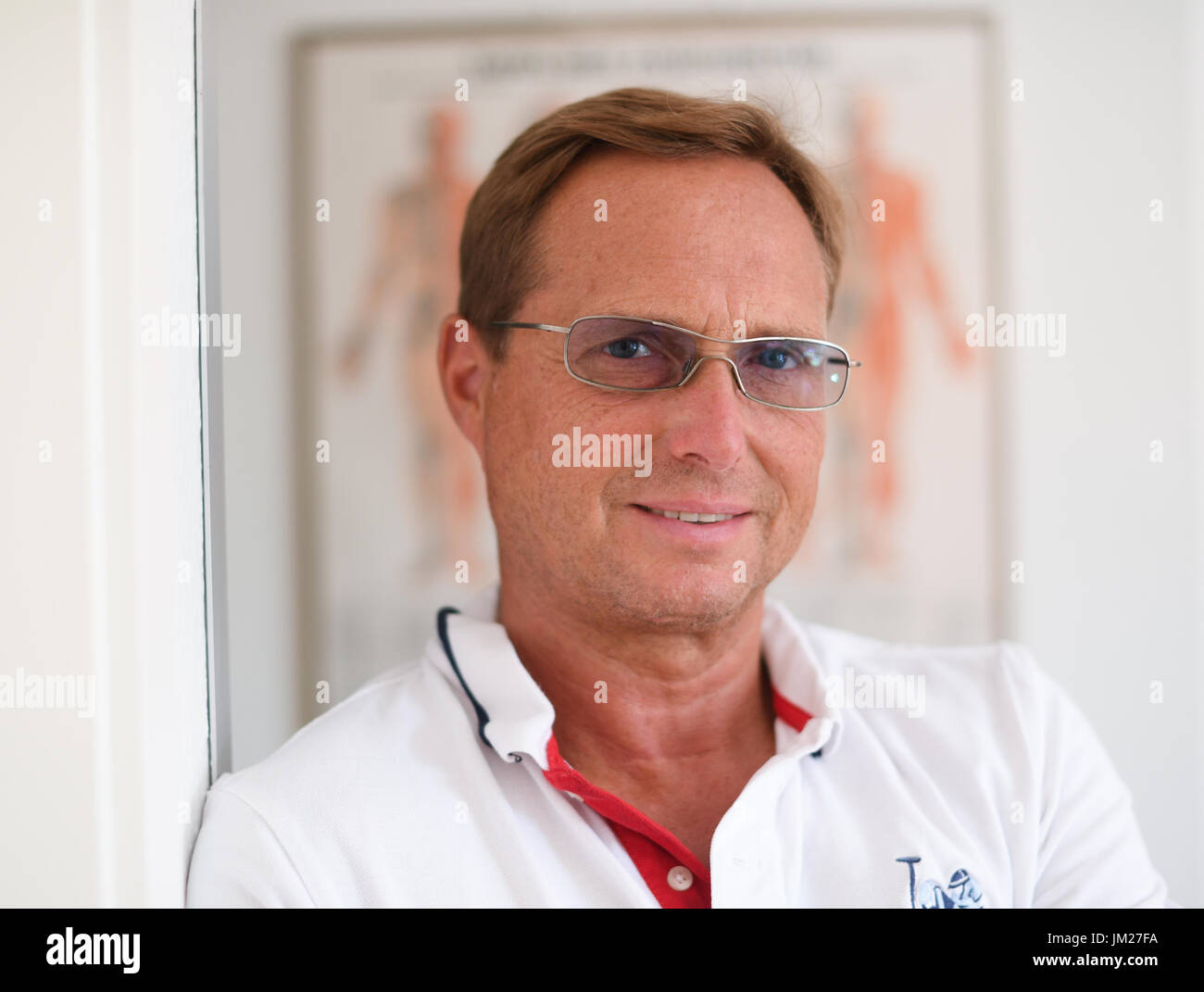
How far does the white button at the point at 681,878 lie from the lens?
112 centimetres

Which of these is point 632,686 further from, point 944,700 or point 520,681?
point 944,700

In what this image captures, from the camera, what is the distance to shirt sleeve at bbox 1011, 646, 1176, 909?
1.24 metres

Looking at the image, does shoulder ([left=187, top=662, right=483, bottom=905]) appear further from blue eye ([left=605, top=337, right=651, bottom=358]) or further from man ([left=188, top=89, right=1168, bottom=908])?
blue eye ([left=605, top=337, right=651, bottom=358])

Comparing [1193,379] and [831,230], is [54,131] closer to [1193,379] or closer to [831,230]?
[831,230]

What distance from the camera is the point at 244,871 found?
3.31 feet

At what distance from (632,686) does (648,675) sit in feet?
0.10

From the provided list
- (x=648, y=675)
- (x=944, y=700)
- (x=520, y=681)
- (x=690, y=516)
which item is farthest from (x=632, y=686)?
(x=944, y=700)

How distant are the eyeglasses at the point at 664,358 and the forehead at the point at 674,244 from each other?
24 mm

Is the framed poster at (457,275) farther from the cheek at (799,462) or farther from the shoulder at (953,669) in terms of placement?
the cheek at (799,462)

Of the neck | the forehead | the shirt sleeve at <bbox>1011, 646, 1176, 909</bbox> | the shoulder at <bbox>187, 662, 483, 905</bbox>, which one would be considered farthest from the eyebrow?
the shirt sleeve at <bbox>1011, 646, 1176, 909</bbox>

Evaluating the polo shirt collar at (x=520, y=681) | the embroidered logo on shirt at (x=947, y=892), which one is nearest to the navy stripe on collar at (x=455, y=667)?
the polo shirt collar at (x=520, y=681)

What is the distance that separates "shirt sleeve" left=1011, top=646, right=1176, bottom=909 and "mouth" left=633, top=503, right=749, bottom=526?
630 millimetres
